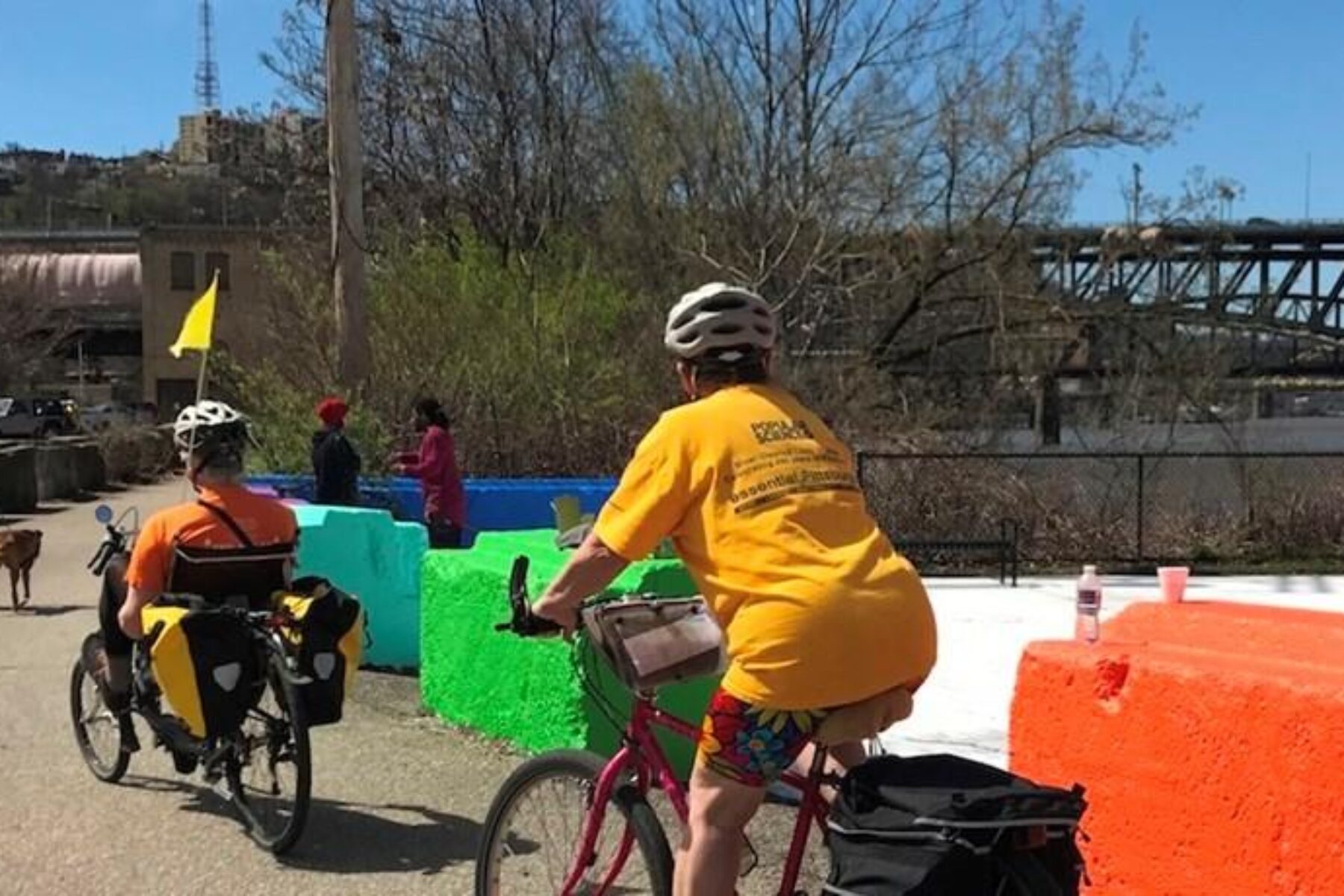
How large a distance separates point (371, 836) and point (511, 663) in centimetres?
129

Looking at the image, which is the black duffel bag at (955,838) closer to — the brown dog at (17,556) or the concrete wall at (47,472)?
the brown dog at (17,556)

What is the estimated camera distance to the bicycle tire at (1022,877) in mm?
2861

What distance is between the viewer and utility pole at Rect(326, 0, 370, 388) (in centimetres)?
1395

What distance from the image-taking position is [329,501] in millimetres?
11578

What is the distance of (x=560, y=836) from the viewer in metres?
3.94

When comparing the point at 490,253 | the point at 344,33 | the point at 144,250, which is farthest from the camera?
the point at 144,250

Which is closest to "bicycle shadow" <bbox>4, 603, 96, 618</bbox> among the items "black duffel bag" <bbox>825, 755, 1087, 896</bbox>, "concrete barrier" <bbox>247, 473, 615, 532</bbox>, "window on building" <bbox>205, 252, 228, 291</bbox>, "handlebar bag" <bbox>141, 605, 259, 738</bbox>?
"concrete barrier" <bbox>247, 473, 615, 532</bbox>

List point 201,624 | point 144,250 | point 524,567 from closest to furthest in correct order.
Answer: point 524,567
point 201,624
point 144,250

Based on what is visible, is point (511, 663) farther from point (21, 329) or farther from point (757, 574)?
point (21, 329)

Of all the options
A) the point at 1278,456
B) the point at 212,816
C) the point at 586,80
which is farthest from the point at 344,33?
the point at 1278,456

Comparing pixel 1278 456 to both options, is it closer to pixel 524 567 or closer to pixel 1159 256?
pixel 1159 256

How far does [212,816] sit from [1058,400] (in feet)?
50.0

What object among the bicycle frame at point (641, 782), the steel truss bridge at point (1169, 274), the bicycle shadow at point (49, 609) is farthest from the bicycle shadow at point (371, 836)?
the steel truss bridge at point (1169, 274)

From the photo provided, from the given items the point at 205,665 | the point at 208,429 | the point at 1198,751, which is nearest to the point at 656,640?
the point at 1198,751
